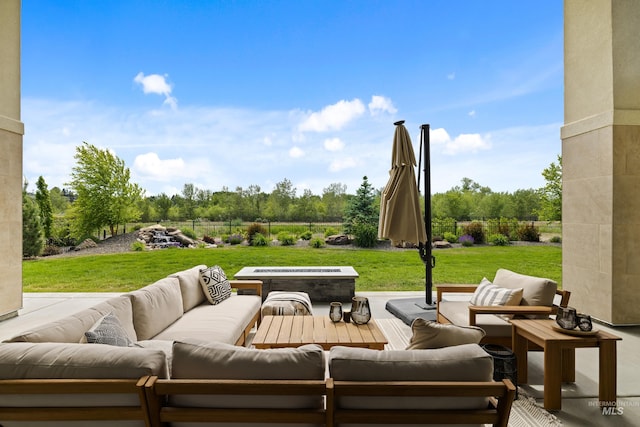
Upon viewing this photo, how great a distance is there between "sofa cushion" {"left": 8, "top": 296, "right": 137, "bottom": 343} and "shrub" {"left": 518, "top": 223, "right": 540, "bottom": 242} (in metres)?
9.66

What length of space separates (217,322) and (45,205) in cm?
920

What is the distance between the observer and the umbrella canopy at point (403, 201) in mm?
4727

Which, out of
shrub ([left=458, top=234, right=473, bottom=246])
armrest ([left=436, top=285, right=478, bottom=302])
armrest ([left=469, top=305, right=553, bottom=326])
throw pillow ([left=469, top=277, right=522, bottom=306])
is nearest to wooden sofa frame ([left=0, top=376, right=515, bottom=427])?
armrest ([left=469, top=305, right=553, bottom=326])

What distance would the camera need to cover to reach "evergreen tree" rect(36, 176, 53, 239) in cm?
977

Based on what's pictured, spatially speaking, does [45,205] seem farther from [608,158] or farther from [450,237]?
[608,158]

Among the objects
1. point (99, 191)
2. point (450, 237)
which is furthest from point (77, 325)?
point (450, 237)

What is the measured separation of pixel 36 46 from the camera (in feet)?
31.1

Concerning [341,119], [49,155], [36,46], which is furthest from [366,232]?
[36,46]

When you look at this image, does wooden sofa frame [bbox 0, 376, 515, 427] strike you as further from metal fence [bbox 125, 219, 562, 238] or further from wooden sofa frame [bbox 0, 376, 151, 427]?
metal fence [bbox 125, 219, 562, 238]

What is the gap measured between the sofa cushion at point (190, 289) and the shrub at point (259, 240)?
19.2 feet

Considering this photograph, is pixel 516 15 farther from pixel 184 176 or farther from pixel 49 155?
pixel 49 155

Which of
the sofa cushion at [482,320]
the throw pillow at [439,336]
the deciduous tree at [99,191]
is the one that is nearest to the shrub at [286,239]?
the deciduous tree at [99,191]

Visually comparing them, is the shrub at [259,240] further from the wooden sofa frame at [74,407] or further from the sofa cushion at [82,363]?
the wooden sofa frame at [74,407]

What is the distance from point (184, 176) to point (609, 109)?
9609 mm
